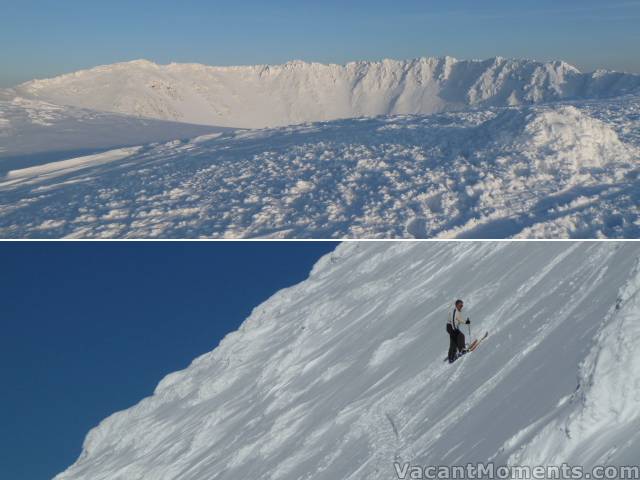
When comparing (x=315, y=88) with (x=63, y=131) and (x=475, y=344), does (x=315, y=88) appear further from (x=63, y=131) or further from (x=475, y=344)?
(x=475, y=344)

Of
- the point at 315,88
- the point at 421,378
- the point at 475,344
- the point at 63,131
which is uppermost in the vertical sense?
the point at 315,88

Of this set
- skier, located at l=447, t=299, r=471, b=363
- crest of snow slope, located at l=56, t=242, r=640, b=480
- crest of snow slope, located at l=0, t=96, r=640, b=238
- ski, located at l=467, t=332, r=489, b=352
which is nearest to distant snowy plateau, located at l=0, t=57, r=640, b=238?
crest of snow slope, located at l=0, t=96, r=640, b=238

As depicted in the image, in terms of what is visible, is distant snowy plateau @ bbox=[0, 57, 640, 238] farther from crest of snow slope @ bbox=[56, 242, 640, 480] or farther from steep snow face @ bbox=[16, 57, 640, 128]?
steep snow face @ bbox=[16, 57, 640, 128]

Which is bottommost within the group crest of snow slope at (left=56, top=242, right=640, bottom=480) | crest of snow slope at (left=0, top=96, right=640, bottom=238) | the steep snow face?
crest of snow slope at (left=56, top=242, right=640, bottom=480)

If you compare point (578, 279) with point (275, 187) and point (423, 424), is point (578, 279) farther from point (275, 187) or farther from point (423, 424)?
point (275, 187)

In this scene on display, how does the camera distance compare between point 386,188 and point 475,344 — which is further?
point 386,188

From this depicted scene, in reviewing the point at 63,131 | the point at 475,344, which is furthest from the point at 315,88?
the point at 475,344

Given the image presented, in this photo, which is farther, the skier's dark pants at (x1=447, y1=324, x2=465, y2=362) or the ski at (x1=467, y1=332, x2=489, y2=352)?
the ski at (x1=467, y1=332, x2=489, y2=352)

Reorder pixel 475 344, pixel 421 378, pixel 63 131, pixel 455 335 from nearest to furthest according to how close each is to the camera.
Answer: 1. pixel 455 335
2. pixel 475 344
3. pixel 421 378
4. pixel 63 131
